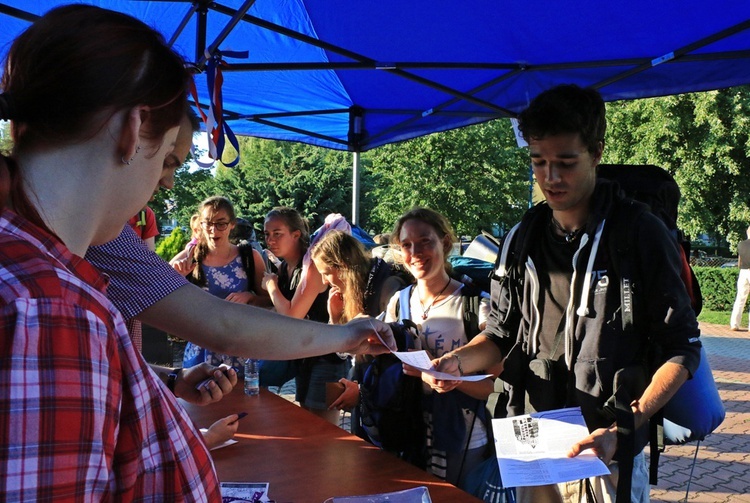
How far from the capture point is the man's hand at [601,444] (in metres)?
1.65

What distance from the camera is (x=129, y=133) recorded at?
31.4 inches

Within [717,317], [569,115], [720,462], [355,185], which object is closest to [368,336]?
[569,115]

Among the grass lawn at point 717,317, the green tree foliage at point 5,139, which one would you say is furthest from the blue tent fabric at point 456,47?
the grass lawn at point 717,317

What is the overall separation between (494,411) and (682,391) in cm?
63

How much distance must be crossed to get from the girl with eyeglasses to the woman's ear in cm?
356

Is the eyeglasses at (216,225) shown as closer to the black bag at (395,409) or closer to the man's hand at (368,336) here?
the black bag at (395,409)

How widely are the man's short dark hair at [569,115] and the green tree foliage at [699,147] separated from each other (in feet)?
52.9

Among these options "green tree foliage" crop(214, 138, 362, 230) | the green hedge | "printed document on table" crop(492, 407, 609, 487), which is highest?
"green tree foliage" crop(214, 138, 362, 230)

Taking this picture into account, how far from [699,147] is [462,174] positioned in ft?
25.4

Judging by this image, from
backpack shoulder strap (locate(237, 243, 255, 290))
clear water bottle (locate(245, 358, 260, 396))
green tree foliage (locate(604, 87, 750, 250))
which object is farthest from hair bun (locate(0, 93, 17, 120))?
green tree foliage (locate(604, 87, 750, 250))

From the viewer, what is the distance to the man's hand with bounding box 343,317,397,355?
1.75 meters

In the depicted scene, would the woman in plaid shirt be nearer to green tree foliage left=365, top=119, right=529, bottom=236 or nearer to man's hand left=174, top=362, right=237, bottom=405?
man's hand left=174, top=362, right=237, bottom=405

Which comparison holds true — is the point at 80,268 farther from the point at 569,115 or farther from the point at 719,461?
the point at 719,461

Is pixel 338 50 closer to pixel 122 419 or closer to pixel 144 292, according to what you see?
pixel 144 292
